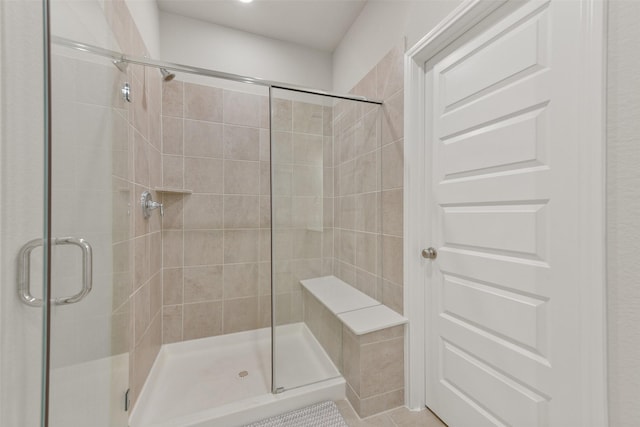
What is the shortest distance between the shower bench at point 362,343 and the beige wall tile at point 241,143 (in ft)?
4.22

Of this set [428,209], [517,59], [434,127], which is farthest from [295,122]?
[517,59]

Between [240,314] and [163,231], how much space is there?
0.96 metres

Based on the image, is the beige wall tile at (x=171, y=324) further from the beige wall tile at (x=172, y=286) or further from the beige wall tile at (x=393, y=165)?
the beige wall tile at (x=393, y=165)

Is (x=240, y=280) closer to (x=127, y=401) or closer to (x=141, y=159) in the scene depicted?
(x=127, y=401)

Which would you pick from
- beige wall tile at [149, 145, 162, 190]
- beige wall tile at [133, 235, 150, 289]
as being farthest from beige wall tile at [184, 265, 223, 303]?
beige wall tile at [149, 145, 162, 190]

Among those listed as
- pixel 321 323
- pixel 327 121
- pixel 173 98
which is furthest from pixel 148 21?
pixel 321 323

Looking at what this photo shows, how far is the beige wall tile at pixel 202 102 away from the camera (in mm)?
2064

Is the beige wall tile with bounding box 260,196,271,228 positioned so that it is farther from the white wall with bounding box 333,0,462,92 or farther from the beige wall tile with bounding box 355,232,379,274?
the white wall with bounding box 333,0,462,92

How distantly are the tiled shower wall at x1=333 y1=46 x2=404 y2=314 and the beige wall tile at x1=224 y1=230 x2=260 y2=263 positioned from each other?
0.92m

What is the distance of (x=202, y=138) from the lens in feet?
6.88

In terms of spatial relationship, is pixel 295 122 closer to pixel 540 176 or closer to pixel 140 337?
pixel 540 176

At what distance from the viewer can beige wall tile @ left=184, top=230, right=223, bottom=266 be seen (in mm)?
2078

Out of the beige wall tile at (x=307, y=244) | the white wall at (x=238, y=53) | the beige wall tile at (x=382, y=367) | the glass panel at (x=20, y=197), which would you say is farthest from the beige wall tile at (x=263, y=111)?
the beige wall tile at (x=382, y=367)

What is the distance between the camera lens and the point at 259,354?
2.01 m
